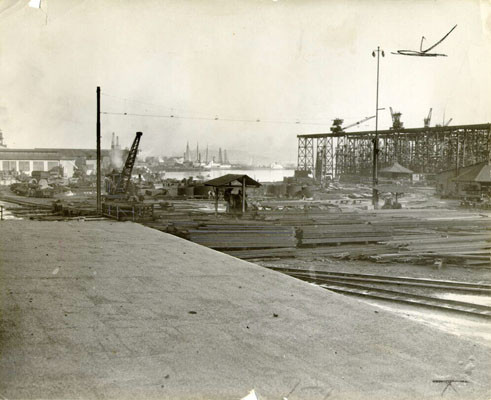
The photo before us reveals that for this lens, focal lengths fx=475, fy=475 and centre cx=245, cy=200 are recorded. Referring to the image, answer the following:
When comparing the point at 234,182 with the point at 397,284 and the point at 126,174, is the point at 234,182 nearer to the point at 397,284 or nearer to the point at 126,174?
the point at 397,284

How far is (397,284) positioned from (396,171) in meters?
38.4

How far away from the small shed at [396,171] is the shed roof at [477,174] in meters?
13.6

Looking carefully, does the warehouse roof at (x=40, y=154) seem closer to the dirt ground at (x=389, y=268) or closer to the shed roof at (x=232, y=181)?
the shed roof at (x=232, y=181)

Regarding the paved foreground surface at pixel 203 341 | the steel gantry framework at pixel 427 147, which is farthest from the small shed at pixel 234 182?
the steel gantry framework at pixel 427 147

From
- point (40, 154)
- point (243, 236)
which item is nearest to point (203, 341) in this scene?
point (243, 236)

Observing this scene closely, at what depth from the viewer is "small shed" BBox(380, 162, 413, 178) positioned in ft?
151

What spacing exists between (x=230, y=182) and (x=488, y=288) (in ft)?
35.7

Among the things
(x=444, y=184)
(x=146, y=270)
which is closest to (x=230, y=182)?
(x=146, y=270)

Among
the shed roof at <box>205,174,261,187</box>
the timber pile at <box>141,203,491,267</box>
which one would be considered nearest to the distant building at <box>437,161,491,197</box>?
the timber pile at <box>141,203,491,267</box>

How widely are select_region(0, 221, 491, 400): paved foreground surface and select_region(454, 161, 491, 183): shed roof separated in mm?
26443

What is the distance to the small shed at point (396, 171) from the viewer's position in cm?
4601

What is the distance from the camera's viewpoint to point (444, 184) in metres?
35.3

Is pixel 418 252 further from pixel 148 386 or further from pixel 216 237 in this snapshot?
pixel 148 386

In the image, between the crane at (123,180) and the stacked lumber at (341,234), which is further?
the crane at (123,180)
